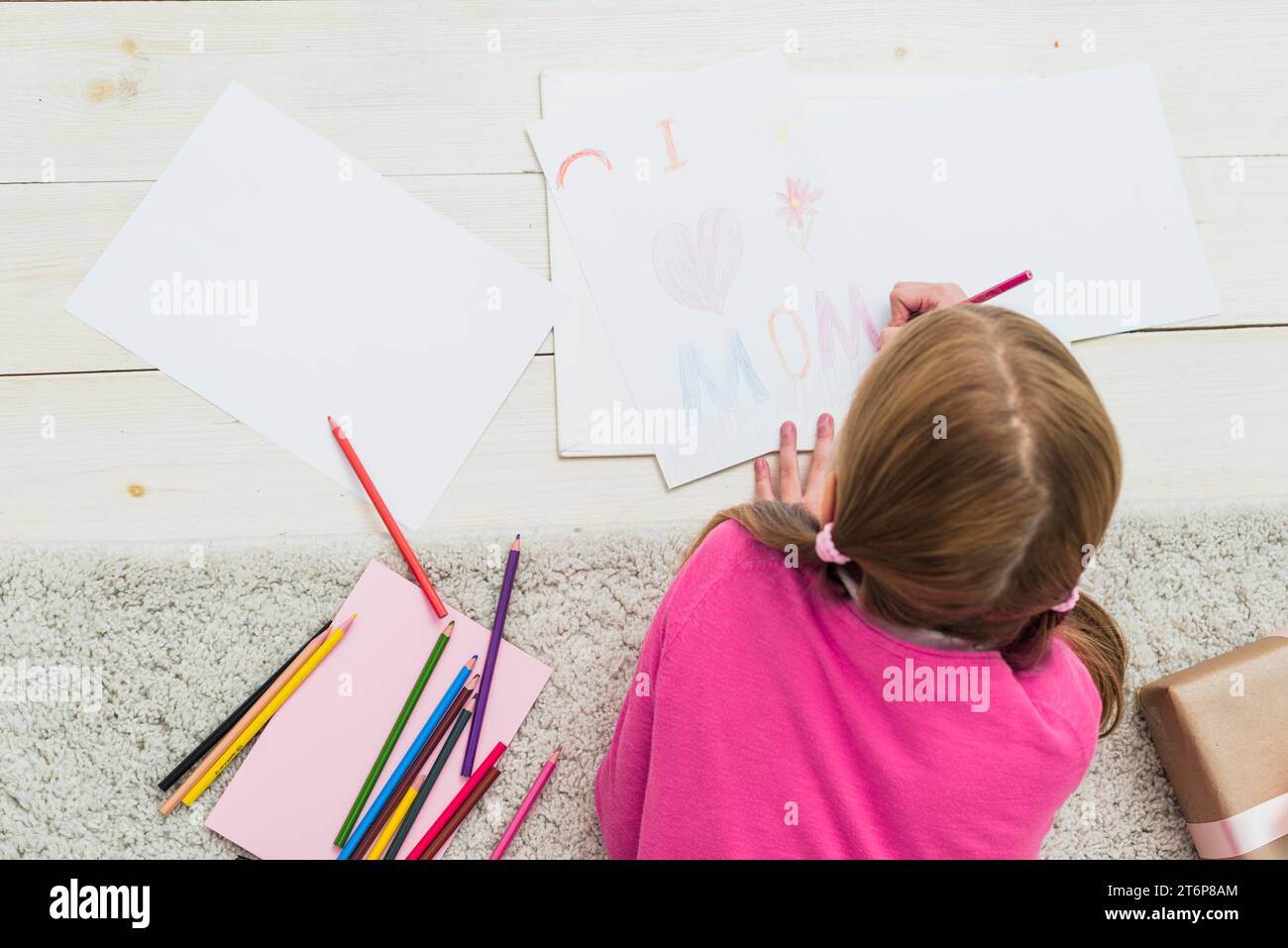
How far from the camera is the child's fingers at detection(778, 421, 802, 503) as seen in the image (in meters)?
0.74

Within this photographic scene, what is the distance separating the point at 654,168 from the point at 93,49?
45cm

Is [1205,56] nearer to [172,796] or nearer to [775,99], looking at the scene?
[775,99]

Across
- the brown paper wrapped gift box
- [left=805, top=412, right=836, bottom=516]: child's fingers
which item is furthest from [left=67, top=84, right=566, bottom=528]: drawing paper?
the brown paper wrapped gift box

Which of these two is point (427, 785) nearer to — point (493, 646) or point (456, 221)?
point (493, 646)

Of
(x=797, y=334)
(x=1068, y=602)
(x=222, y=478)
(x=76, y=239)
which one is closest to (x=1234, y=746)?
(x=1068, y=602)

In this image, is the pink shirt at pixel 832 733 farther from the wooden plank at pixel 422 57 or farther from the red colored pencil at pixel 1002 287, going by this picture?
the wooden plank at pixel 422 57

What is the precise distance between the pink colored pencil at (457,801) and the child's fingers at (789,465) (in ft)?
0.95

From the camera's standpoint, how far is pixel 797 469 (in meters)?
0.75

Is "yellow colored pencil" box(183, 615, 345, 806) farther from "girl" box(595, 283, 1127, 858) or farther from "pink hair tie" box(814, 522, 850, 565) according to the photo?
"pink hair tie" box(814, 522, 850, 565)

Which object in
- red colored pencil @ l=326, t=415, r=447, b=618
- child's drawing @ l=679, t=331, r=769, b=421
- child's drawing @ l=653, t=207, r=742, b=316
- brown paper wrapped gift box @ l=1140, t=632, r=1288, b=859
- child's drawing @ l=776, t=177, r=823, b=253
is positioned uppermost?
child's drawing @ l=776, t=177, r=823, b=253

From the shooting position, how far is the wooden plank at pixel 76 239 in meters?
0.74

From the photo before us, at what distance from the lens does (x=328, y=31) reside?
767mm

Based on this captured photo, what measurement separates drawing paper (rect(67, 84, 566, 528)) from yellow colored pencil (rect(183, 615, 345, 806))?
0.12 meters
